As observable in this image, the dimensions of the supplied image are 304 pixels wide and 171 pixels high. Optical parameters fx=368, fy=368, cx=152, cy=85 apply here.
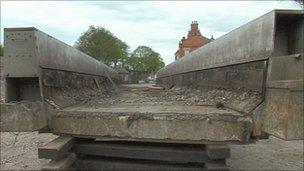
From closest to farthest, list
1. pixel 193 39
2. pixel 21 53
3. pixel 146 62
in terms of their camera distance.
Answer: pixel 21 53, pixel 193 39, pixel 146 62

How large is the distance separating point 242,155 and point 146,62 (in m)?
80.7

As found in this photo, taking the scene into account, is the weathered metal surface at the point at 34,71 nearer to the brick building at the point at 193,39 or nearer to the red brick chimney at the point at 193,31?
the brick building at the point at 193,39

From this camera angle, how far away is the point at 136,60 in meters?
86.7

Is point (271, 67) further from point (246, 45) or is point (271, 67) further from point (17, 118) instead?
point (17, 118)

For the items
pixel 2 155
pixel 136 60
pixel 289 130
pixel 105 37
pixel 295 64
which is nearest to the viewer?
pixel 289 130

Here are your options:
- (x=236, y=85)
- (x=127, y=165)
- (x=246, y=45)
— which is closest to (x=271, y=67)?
(x=246, y=45)

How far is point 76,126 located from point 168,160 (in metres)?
0.92

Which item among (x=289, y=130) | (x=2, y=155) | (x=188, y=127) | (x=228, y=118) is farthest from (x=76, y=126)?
(x=2, y=155)

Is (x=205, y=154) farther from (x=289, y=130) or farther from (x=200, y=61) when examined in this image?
(x=200, y=61)

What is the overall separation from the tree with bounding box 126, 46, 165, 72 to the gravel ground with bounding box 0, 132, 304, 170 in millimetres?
75371

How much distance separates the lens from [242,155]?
24.4 feet

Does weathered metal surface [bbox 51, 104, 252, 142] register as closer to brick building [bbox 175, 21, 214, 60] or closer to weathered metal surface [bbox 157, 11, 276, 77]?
weathered metal surface [bbox 157, 11, 276, 77]

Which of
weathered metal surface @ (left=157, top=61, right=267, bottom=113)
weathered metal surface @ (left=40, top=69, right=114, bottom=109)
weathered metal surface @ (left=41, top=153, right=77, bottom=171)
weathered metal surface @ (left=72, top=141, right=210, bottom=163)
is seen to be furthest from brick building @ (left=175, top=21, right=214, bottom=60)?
weathered metal surface @ (left=41, top=153, right=77, bottom=171)

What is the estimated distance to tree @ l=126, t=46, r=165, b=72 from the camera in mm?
85688
